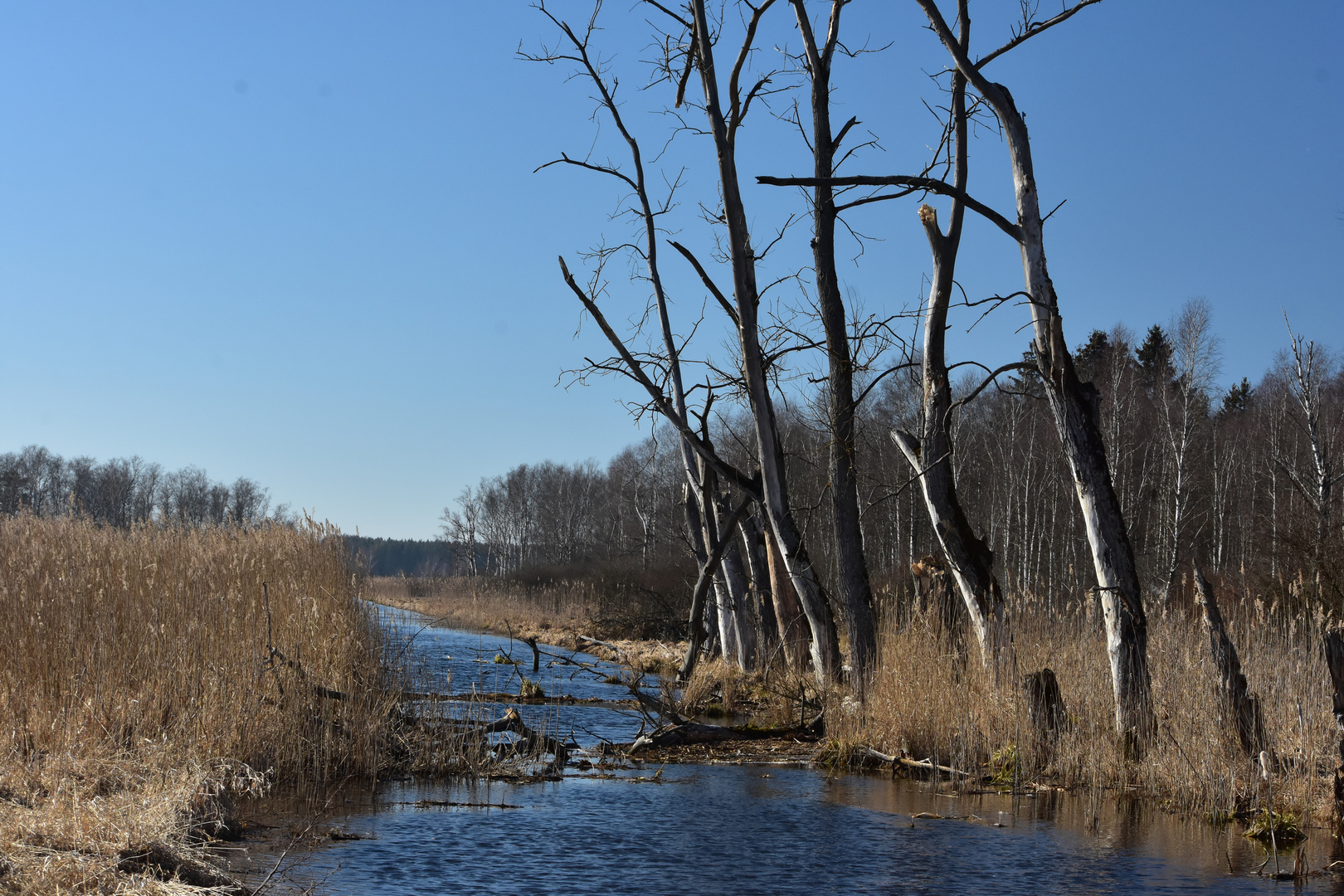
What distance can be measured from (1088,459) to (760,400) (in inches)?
167

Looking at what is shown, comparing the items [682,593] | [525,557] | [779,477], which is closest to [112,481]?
[525,557]

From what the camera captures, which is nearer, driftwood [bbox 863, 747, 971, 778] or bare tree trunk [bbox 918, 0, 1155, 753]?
bare tree trunk [bbox 918, 0, 1155, 753]

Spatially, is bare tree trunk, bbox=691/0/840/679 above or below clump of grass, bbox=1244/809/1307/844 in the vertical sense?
above

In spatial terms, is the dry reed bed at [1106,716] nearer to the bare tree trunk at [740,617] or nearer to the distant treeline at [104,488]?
the bare tree trunk at [740,617]

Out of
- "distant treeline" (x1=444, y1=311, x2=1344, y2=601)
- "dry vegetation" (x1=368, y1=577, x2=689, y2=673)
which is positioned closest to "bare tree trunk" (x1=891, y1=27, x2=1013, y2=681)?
"dry vegetation" (x1=368, y1=577, x2=689, y2=673)

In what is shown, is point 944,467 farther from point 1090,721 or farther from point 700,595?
point 700,595

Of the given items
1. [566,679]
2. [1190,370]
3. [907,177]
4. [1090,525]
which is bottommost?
[566,679]

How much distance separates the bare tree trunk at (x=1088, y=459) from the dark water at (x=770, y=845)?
86 centimetres

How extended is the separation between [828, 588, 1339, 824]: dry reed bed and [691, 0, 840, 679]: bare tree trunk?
1822mm

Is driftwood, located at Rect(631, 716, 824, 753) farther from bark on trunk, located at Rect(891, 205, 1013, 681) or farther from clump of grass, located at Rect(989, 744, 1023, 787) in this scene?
clump of grass, located at Rect(989, 744, 1023, 787)

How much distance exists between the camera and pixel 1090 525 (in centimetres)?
805

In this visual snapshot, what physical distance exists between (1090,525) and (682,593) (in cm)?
1840

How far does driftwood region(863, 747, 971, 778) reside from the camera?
8305 mm

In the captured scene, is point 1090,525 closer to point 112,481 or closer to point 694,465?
point 694,465
